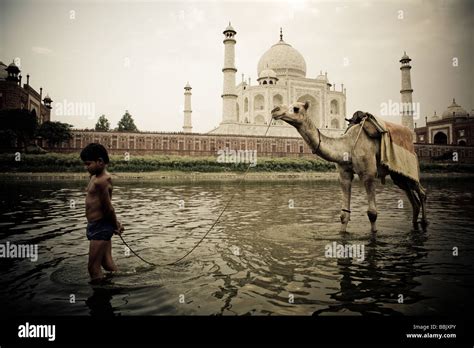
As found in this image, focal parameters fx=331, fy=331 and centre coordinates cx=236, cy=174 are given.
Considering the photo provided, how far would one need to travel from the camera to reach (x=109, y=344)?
2.66m

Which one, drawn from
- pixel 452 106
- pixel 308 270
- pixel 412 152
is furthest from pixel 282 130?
pixel 308 270

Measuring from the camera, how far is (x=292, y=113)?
5.79 m

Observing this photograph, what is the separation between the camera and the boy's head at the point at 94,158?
380cm

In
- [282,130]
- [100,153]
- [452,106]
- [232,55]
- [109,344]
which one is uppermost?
[232,55]

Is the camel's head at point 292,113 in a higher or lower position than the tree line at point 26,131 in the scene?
lower

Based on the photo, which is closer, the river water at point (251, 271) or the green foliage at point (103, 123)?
the river water at point (251, 271)

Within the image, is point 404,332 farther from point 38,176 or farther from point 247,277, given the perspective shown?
point 38,176

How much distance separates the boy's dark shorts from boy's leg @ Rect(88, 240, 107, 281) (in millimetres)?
58

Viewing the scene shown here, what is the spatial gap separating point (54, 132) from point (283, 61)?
41.5m

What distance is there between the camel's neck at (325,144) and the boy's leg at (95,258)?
12.7 ft

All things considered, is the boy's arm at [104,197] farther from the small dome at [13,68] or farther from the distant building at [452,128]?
the distant building at [452,128]

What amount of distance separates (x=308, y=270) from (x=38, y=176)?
91.5ft

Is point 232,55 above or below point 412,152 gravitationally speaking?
above

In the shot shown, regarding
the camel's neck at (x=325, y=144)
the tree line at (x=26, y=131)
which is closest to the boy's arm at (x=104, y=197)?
the camel's neck at (x=325, y=144)
